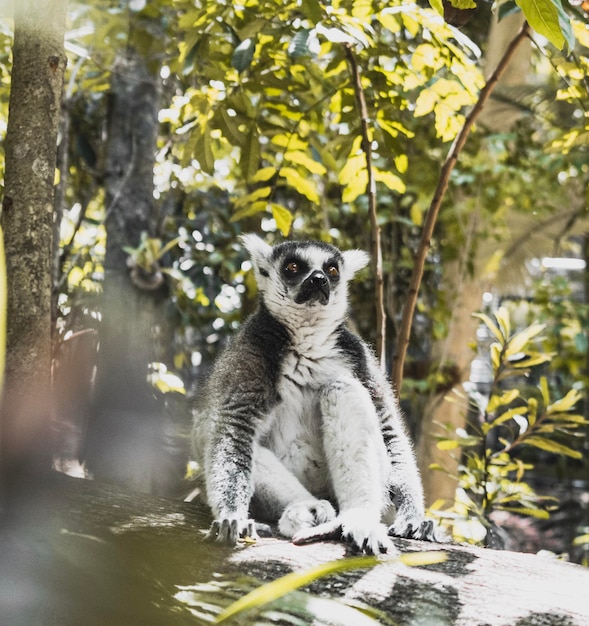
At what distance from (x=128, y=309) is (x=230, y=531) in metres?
2.56

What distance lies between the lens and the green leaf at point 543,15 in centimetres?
154

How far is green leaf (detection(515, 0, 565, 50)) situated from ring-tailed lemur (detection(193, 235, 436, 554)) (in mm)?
1538

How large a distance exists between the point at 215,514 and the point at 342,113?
1918 mm

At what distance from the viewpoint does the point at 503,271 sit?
5988 millimetres

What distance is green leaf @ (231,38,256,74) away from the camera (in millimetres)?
2559

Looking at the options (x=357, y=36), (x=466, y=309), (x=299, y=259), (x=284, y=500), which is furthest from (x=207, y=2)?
(x=466, y=309)

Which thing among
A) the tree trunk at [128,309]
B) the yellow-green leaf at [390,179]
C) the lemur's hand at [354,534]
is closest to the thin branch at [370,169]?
the yellow-green leaf at [390,179]

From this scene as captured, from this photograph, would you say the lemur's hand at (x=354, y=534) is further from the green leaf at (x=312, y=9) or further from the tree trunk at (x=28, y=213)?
the green leaf at (x=312, y=9)

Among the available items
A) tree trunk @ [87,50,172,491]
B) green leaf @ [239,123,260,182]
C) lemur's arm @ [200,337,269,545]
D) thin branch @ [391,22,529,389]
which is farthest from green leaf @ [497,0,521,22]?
tree trunk @ [87,50,172,491]

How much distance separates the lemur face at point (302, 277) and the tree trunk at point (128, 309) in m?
1.38

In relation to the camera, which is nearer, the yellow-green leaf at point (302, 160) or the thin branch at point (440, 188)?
the thin branch at point (440, 188)

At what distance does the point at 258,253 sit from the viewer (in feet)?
11.3

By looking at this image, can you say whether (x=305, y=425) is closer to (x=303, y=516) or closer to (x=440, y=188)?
(x=303, y=516)

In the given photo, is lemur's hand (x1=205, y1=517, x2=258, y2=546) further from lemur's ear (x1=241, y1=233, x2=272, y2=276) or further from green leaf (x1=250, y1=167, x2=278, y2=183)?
green leaf (x1=250, y1=167, x2=278, y2=183)
